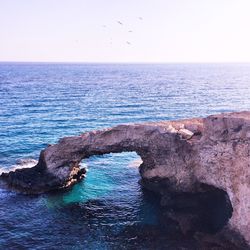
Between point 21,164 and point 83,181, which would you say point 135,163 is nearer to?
point 83,181

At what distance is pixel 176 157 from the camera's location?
40.0 metres

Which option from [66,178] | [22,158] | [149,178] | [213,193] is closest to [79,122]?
[22,158]

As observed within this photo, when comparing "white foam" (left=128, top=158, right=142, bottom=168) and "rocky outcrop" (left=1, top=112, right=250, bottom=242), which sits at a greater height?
"rocky outcrop" (left=1, top=112, right=250, bottom=242)

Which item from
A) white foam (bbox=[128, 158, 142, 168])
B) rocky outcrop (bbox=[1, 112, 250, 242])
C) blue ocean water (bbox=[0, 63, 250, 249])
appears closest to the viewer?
rocky outcrop (bbox=[1, 112, 250, 242])

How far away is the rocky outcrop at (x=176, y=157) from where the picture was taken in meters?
33.8

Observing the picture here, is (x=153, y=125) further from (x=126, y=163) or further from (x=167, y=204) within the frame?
(x=126, y=163)

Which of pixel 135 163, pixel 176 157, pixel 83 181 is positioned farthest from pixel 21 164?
pixel 176 157

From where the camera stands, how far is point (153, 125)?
41.2 meters

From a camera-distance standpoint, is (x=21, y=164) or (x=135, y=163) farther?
(x=135, y=163)

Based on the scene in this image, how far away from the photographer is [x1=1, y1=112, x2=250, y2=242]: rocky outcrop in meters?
33.8

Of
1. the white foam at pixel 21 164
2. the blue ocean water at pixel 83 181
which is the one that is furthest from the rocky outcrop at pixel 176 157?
the white foam at pixel 21 164

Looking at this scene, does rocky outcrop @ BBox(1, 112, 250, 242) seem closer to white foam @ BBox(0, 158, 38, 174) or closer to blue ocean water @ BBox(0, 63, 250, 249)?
blue ocean water @ BBox(0, 63, 250, 249)

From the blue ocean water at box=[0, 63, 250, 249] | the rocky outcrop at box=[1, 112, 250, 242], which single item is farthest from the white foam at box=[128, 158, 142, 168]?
the rocky outcrop at box=[1, 112, 250, 242]

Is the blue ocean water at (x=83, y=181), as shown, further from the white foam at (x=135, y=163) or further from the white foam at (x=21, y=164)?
the white foam at (x=21, y=164)
